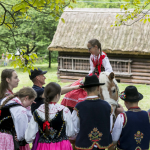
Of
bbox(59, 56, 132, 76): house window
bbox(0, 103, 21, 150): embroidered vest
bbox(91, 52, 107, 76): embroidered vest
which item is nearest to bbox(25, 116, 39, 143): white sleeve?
bbox(0, 103, 21, 150): embroidered vest

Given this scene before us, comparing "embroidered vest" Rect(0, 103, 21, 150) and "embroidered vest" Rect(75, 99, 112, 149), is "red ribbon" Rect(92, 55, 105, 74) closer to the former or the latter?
"embroidered vest" Rect(75, 99, 112, 149)

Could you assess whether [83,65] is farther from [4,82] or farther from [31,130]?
[31,130]

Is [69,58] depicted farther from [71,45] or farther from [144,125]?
[144,125]

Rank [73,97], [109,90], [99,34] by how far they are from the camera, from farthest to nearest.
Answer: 1. [99,34]
2. [73,97]
3. [109,90]

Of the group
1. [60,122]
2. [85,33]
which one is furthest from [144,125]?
[85,33]

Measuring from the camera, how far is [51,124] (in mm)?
2539

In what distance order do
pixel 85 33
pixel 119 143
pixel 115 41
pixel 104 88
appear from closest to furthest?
pixel 119 143 → pixel 104 88 → pixel 115 41 → pixel 85 33

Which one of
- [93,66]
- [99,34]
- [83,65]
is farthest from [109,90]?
[99,34]

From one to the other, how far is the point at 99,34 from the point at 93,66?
9451 millimetres

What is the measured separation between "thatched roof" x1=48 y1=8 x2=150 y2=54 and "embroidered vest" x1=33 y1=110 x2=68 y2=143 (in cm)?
976

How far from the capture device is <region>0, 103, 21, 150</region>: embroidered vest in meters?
2.69

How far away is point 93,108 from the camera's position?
2520 mm

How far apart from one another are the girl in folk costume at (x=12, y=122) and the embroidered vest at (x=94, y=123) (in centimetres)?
79

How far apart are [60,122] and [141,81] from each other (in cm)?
1083
